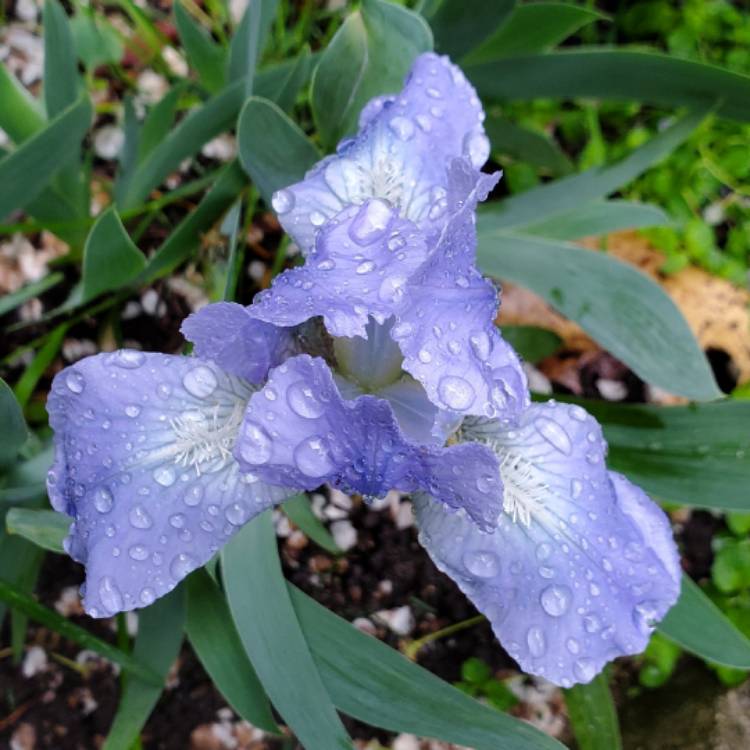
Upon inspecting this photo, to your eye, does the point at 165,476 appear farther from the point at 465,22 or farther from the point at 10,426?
the point at 465,22

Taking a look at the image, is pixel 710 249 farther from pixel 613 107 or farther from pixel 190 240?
pixel 190 240

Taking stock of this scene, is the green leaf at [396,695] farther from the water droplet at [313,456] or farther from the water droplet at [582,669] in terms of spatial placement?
the water droplet at [313,456]

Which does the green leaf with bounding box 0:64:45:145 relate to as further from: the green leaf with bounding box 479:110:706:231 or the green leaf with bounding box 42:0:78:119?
the green leaf with bounding box 479:110:706:231

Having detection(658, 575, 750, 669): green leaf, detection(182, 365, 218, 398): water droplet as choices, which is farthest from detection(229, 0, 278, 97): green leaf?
detection(658, 575, 750, 669): green leaf

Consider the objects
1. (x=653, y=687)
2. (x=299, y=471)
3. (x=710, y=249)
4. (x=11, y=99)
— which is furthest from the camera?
(x=710, y=249)

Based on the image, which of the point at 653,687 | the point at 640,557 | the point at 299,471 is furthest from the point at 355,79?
the point at 653,687

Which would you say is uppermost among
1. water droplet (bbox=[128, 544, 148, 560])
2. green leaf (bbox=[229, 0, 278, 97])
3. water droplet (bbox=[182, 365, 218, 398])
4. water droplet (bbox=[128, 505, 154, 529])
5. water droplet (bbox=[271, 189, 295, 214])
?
green leaf (bbox=[229, 0, 278, 97])
